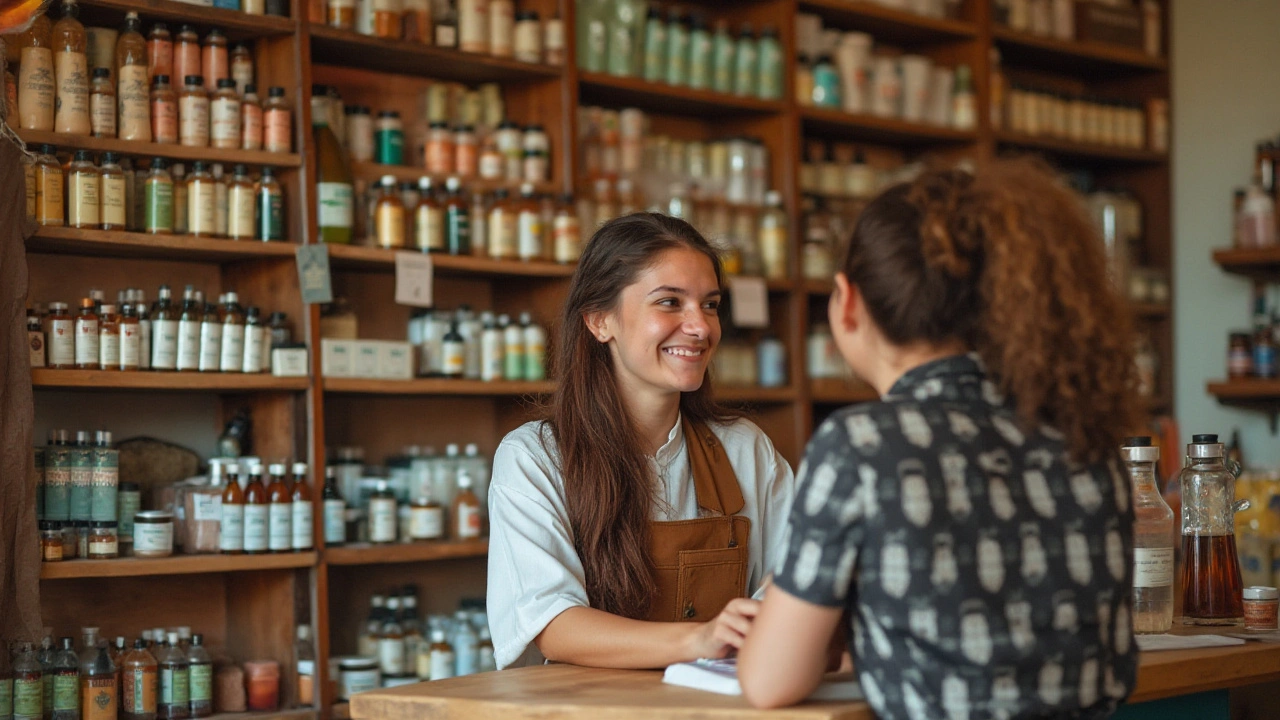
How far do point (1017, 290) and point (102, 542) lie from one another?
217cm

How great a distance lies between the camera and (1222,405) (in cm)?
461

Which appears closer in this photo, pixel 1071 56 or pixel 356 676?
pixel 356 676

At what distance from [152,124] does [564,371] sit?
1343 millimetres

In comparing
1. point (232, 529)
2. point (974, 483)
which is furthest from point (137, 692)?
point (974, 483)

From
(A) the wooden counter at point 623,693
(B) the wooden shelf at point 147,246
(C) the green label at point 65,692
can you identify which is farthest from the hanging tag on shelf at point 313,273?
(A) the wooden counter at point 623,693

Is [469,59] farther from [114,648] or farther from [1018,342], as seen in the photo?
[1018,342]

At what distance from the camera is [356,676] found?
3.09 meters

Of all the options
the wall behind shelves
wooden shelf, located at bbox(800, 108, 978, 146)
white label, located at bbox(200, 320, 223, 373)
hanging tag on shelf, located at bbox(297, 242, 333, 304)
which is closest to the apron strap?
hanging tag on shelf, located at bbox(297, 242, 333, 304)

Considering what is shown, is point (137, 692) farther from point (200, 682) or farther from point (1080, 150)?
point (1080, 150)

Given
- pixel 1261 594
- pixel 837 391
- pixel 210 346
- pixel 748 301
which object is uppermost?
pixel 748 301

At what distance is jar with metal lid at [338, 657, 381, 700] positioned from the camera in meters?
3.09

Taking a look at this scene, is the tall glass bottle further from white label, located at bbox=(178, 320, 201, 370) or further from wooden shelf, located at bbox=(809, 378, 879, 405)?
wooden shelf, located at bbox=(809, 378, 879, 405)

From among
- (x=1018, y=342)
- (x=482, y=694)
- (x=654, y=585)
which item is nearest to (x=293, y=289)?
(x=654, y=585)

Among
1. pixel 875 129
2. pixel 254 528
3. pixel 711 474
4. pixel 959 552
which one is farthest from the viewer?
pixel 875 129
